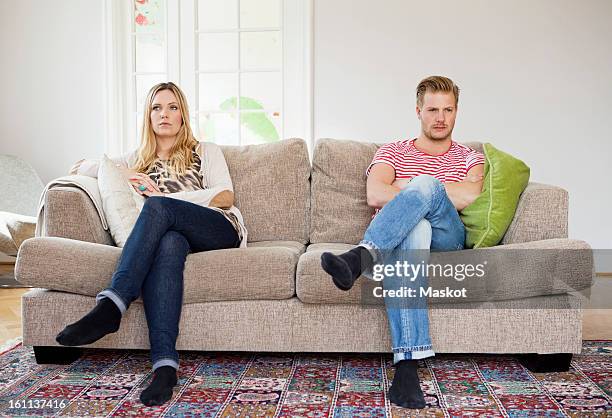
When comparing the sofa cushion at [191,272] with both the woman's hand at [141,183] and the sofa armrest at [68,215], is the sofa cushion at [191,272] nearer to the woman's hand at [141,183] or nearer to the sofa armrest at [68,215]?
the sofa armrest at [68,215]

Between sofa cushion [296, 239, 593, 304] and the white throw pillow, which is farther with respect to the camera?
the white throw pillow

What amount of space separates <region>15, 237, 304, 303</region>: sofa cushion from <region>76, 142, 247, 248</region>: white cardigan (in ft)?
1.02

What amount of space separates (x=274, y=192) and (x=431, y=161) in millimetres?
732

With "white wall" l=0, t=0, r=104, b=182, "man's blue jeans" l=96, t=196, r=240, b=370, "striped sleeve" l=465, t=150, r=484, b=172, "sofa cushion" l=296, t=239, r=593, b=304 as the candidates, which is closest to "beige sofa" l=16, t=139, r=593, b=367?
"sofa cushion" l=296, t=239, r=593, b=304

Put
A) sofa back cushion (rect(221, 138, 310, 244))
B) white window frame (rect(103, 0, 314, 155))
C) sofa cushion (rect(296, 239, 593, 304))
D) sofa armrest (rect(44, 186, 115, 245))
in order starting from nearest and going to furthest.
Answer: sofa cushion (rect(296, 239, 593, 304)) < sofa armrest (rect(44, 186, 115, 245)) < sofa back cushion (rect(221, 138, 310, 244)) < white window frame (rect(103, 0, 314, 155))

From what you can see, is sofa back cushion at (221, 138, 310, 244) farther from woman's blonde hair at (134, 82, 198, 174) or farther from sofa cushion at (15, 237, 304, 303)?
sofa cushion at (15, 237, 304, 303)

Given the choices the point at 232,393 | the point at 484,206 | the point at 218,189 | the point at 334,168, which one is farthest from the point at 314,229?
the point at 232,393

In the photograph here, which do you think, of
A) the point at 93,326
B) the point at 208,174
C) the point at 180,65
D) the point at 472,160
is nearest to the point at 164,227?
the point at 93,326

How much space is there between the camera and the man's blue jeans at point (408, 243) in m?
2.10

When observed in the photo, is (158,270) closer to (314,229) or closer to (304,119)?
(314,229)

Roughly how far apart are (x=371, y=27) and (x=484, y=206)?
84.6 inches

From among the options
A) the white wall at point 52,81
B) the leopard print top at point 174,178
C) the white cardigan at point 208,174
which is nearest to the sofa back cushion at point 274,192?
the white cardigan at point 208,174

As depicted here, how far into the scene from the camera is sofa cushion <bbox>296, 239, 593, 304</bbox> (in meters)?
2.25

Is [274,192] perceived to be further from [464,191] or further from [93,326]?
[93,326]
